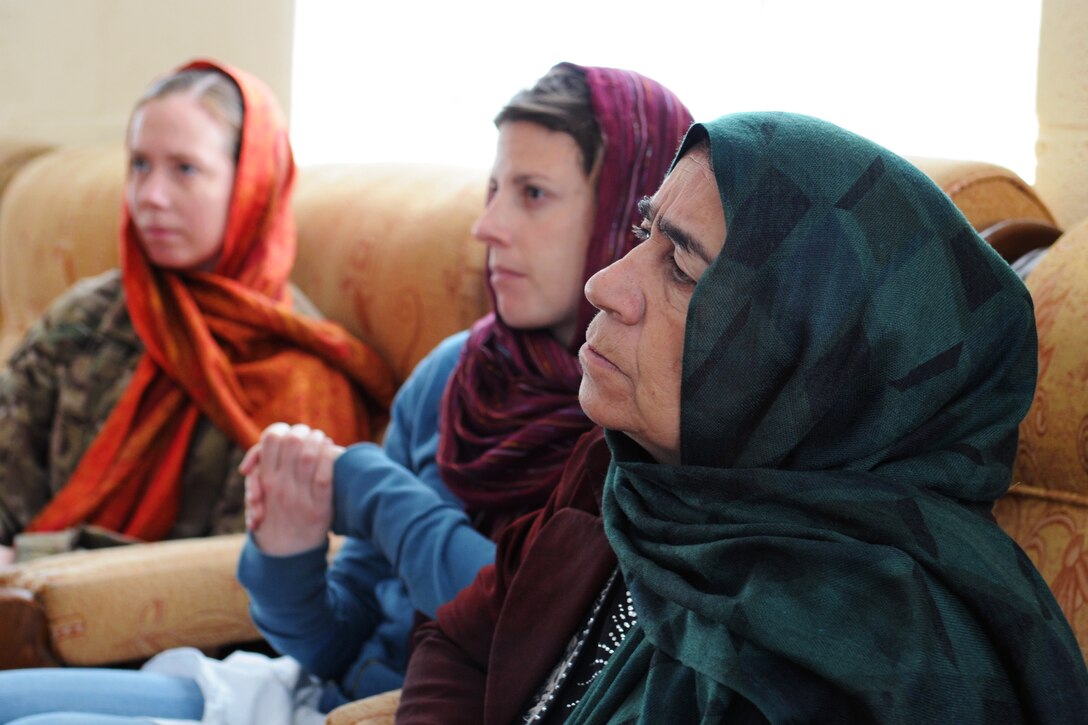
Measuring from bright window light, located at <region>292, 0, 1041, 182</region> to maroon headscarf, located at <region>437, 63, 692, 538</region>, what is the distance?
1.01ft

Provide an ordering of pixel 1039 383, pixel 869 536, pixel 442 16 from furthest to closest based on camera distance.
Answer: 1. pixel 442 16
2. pixel 1039 383
3. pixel 869 536

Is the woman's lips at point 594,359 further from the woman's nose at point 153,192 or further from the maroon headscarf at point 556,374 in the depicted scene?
the woman's nose at point 153,192

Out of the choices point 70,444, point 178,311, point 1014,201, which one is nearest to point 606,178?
point 1014,201

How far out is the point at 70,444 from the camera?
2205 mm

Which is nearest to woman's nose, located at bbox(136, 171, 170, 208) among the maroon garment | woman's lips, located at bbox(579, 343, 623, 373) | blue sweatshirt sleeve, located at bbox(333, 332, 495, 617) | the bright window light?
the bright window light

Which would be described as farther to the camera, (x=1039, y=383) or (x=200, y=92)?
(x=200, y=92)

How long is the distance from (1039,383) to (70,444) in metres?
1.72

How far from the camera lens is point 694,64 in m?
2.37

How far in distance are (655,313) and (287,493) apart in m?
0.67

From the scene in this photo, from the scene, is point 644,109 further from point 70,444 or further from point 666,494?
point 70,444

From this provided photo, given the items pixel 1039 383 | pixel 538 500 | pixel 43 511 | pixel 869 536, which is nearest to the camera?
pixel 869 536

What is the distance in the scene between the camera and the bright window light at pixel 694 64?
190 centimetres

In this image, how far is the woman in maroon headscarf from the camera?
56.3 inches

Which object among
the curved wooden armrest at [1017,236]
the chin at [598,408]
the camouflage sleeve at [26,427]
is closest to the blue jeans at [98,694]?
the chin at [598,408]
